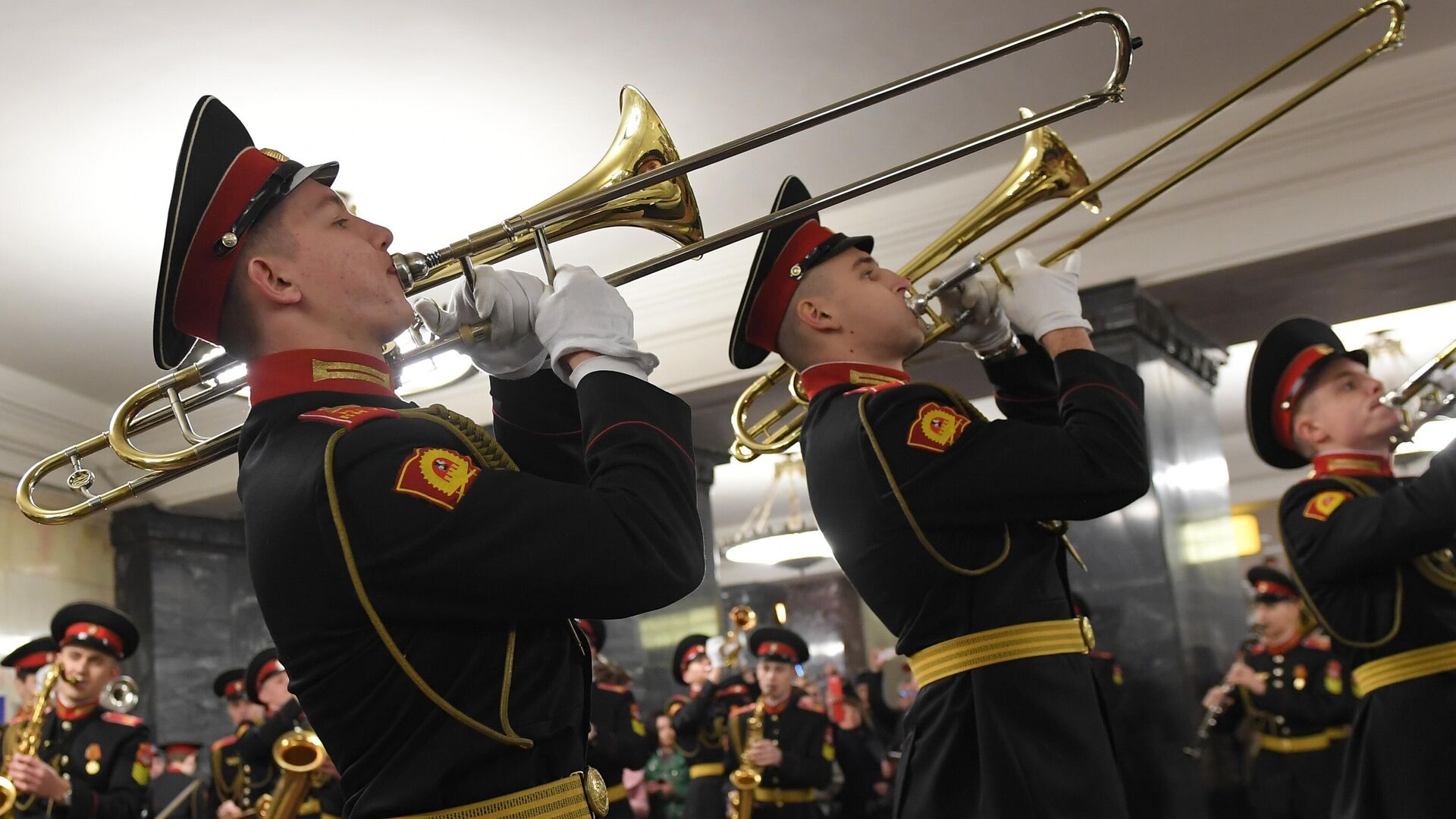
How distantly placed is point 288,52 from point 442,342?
2951 mm

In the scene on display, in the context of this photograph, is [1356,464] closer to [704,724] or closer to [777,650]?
[777,650]

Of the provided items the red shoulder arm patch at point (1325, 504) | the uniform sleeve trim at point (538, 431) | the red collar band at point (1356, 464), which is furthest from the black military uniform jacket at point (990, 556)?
the red collar band at point (1356, 464)

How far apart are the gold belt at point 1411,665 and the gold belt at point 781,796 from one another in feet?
13.7

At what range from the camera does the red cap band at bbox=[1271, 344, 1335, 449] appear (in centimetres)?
376

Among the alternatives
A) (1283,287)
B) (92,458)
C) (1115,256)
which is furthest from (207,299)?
(92,458)

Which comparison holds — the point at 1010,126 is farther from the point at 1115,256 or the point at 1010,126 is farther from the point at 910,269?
the point at 1115,256

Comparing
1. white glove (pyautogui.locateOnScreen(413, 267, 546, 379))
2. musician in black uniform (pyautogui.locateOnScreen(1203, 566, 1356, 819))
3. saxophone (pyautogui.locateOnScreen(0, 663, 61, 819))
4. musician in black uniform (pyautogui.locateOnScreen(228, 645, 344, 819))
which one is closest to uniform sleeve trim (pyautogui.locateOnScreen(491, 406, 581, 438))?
white glove (pyautogui.locateOnScreen(413, 267, 546, 379))

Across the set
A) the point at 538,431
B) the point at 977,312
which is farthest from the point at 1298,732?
the point at 538,431

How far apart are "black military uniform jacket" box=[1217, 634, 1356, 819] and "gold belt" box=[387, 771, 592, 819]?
203 inches

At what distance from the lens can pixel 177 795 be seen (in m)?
7.84

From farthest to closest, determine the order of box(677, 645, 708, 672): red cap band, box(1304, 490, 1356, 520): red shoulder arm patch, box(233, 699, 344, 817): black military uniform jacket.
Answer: box(677, 645, 708, 672): red cap band
box(233, 699, 344, 817): black military uniform jacket
box(1304, 490, 1356, 520): red shoulder arm patch

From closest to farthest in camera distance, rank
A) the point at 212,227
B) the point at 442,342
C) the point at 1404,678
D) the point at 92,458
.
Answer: the point at 212,227 → the point at 442,342 → the point at 1404,678 → the point at 92,458

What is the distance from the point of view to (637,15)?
174 inches

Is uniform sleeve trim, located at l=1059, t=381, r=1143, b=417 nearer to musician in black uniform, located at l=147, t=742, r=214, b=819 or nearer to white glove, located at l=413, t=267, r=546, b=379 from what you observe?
white glove, located at l=413, t=267, r=546, b=379
